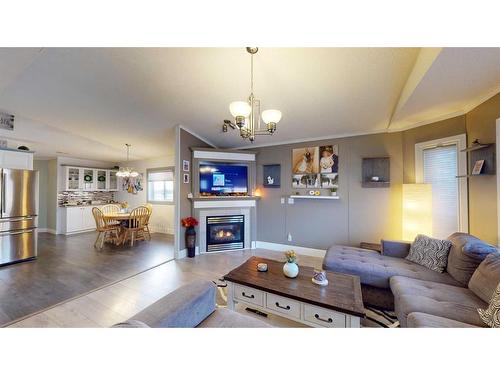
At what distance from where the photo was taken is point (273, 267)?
2.06 metres

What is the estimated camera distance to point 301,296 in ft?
4.83

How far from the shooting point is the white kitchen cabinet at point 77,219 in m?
5.48

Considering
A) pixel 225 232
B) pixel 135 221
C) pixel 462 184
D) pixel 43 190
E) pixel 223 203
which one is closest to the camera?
pixel 462 184

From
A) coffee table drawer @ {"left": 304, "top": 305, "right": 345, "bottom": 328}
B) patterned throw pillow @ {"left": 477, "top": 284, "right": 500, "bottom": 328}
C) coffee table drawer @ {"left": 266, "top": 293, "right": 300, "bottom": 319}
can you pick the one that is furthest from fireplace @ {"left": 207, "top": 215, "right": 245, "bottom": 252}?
patterned throw pillow @ {"left": 477, "top": 284, "right": 500, "bottom": 328}

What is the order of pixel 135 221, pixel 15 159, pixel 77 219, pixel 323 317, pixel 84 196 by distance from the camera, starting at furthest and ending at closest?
pixel 84 196 < pixel 77 219 < pixel 135 221 < pixel 15 159 < pixel 323 317

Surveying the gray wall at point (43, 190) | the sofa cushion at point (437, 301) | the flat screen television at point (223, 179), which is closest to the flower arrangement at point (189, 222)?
the flat screen television at point (223, 179)

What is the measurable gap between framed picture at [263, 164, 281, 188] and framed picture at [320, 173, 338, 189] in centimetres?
89

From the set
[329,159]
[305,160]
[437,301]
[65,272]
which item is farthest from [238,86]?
[65,272]

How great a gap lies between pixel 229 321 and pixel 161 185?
5.49 meters

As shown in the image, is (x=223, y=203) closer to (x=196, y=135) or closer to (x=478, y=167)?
(x=196, y=135)

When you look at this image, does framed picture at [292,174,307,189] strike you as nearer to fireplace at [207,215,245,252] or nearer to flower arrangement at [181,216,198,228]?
fireplace at [207,215,245,252]

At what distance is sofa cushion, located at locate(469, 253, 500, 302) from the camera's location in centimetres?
138
